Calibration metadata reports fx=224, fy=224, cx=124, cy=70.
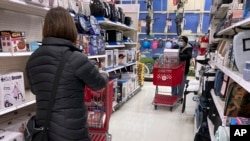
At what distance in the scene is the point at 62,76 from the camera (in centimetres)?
159

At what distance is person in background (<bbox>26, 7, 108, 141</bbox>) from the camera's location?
1.59 meters

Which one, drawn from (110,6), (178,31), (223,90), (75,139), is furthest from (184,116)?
(178,31)

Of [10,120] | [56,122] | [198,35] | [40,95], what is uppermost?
[198,35]

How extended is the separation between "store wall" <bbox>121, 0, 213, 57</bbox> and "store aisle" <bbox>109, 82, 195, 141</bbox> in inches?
210

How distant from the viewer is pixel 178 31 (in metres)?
9.51

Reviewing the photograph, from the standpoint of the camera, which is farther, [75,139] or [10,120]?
[10,120]

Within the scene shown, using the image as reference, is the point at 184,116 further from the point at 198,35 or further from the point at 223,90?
the point at 198,35

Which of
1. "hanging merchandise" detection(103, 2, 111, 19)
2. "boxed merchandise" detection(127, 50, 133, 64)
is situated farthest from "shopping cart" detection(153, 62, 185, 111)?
"hanging merchandise" detection(103, 2, 111, 19)

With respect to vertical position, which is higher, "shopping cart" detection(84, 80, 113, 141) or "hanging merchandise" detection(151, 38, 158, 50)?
"hanging merchandise" detection(151, 38, 158, 50)

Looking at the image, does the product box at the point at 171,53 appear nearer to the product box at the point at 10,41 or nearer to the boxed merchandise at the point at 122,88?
the boxed merchandise at the point at 122,88

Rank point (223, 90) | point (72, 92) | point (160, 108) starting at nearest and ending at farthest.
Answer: point (72, 92) → point (223, 90) → point (160, 108)

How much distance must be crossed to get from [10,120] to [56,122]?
0.96 m

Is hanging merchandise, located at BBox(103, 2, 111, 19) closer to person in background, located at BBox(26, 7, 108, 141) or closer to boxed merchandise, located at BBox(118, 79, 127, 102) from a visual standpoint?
boxed merchandise, located at BBox(118, 79, 127, 102)

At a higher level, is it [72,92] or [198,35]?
[198,35]
